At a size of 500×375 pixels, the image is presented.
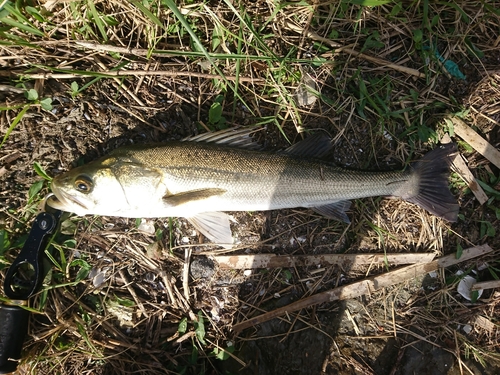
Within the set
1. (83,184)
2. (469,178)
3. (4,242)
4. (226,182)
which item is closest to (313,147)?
(226,182)

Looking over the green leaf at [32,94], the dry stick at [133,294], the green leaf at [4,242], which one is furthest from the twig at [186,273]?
the green leaf at [32,94]

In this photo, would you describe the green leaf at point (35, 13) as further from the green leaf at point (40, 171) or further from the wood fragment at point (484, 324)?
the wood fragment at point (484, 324)

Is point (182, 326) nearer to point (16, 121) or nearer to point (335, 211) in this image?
point (335, 211)

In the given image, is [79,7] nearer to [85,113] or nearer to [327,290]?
[85,113]

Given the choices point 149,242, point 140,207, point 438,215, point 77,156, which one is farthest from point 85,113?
point 438,215

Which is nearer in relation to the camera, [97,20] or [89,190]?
[89,190]

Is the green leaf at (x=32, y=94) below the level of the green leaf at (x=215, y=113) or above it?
above
